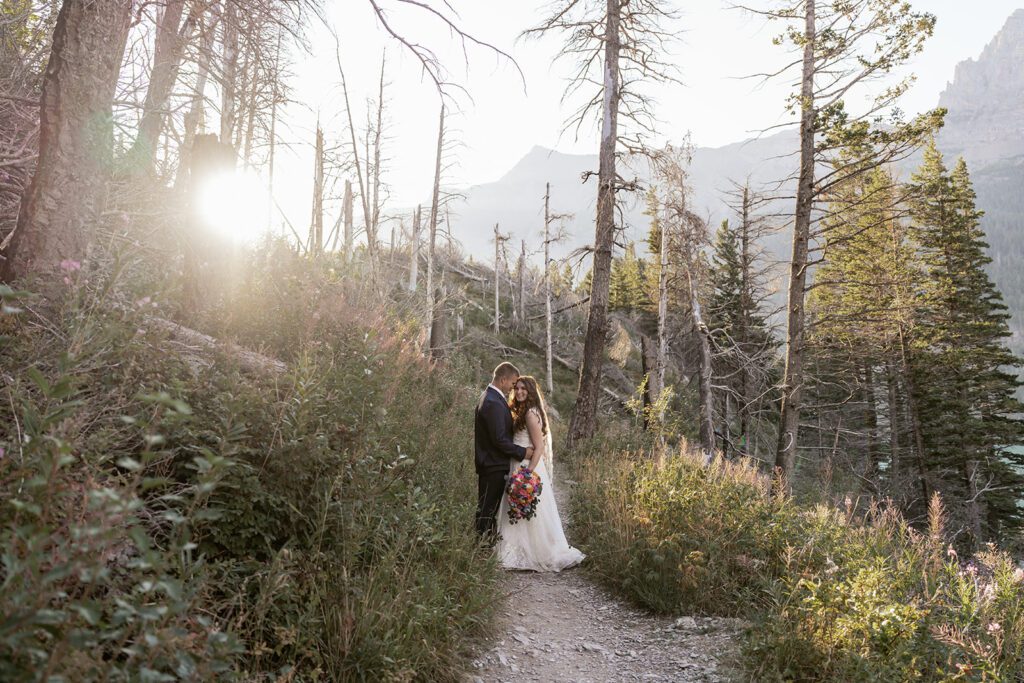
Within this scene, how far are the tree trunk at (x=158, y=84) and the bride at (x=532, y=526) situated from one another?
524 centimetres

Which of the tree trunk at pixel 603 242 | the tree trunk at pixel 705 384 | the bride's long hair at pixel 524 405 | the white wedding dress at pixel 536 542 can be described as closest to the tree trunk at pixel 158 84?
Result: the bride's long hair at pixel 524 405

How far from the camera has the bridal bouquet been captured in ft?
18.7

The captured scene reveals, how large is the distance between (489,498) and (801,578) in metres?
2.79

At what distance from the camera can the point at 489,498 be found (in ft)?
18.6

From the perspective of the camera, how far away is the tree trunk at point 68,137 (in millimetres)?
3428

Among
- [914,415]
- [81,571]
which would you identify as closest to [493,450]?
[81,571]

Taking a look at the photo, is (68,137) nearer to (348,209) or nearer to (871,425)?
(348,209)

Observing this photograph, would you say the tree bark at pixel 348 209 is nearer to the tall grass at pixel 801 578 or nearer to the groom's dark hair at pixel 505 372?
the groom's dark hair at pixel 505 372

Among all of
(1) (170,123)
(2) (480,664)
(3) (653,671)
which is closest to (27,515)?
(2) (480,664)

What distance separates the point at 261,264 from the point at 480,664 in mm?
5093

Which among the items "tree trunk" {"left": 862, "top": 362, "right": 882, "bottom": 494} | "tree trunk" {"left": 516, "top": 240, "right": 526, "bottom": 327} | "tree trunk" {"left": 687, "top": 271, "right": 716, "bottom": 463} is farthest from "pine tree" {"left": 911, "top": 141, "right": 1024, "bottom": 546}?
"tree trunk" {"left": 516, "top": 240, "right": 526, "bottom": 327}

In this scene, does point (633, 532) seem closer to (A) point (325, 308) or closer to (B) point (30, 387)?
(A) point (325, 308)

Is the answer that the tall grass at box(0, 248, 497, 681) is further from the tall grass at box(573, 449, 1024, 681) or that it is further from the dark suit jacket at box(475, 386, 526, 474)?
the tall grass at box(573, 449, 1024, 681)

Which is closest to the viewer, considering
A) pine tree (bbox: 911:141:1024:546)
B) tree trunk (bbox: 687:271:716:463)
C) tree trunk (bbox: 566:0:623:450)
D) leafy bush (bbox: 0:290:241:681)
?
leafy bush (bbox: 0:290:241:681)
